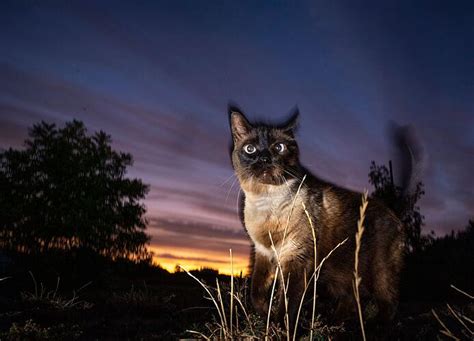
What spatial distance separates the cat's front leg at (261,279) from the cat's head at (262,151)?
0.88m

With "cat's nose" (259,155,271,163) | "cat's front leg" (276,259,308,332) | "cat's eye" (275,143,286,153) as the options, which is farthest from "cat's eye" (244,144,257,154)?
"cat's front leg" (276,259,308,332)

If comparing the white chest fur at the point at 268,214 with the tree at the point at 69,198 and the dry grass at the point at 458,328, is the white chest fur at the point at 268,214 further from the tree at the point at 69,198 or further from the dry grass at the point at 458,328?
the tree at the point at 69,198

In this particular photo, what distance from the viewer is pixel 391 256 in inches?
235

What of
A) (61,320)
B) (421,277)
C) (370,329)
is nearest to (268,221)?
(370,329)

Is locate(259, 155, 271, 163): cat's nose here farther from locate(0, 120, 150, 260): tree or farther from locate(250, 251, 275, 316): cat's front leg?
locate(0, 120, 150, 260): tree

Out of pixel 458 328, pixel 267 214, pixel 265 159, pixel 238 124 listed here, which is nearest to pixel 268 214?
pixel 267 214

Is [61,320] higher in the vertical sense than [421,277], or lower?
lower

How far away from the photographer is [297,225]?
5184mm

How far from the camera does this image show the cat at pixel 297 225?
517 cm

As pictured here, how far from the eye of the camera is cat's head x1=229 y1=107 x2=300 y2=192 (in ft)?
17.4

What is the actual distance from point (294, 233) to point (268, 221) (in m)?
0.33

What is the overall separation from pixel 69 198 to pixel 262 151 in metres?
10.3

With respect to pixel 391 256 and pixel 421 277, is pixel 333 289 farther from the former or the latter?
pixel 421 277

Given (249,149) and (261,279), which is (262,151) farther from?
(261,279)
